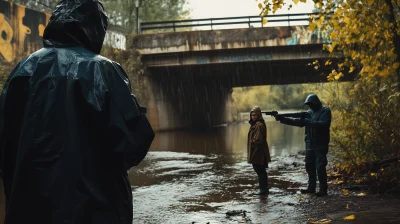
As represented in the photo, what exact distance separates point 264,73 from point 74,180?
32.3 m

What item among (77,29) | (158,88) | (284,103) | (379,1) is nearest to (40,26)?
(158,88)

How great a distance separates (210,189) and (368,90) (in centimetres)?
367

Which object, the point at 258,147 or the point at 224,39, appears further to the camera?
the point at 224,39

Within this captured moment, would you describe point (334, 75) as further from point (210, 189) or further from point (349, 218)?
point (349, 218)

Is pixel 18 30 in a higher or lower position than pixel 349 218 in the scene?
higher

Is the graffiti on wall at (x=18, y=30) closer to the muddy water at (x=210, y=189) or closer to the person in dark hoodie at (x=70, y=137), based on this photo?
the muddy water at (x=210, y=189)

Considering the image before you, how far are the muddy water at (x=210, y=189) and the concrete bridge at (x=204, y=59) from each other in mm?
10916

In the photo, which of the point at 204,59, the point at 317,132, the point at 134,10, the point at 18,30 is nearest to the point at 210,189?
the point at 317,132

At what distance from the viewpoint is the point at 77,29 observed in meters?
2.56

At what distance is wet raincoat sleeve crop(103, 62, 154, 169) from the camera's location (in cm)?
231

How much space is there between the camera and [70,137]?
2320 millimetres

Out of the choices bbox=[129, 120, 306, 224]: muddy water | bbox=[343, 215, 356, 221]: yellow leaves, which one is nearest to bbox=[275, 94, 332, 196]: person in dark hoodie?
bbox=[129, 120, 306, 224]: muddy water

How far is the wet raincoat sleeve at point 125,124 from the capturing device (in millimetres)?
2312

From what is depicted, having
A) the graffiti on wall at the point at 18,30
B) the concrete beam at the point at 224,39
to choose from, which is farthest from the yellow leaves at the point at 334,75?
the concrete beam at the point at 224,39
